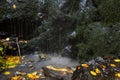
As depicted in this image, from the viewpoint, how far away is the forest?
5.38m

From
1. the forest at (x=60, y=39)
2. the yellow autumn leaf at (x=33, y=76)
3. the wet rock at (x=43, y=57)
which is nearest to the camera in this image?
the forest at (x=60, y=39)

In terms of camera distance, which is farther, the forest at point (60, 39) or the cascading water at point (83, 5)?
the cascading water at point (83, 5)

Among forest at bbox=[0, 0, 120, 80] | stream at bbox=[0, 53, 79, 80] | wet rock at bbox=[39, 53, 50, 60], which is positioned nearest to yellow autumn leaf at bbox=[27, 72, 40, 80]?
forest at bbox=[0, 0, 120, 80]

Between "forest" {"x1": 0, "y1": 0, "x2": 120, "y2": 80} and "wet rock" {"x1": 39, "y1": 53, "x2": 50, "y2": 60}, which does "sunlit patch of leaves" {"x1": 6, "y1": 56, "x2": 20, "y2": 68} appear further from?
"wet rock" {"x1": 39, "y1": 53, "x2": 50, "y2": 60}

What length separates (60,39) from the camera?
785 cm

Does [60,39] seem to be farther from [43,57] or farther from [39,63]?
[39,63]

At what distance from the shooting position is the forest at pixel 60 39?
5.38 meters

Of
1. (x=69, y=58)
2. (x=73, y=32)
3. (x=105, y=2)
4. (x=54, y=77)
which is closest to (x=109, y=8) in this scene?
(x=105, y=2)

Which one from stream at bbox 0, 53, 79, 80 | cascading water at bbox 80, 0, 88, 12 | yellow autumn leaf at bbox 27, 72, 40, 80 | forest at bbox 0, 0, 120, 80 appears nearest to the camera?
forest at bbox 0, 0, 120, 80

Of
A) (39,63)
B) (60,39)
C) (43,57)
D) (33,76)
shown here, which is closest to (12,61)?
(39,63)

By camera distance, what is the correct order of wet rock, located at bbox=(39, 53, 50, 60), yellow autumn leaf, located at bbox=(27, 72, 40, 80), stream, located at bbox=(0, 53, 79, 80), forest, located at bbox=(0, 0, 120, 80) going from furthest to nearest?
wet rock, located at bbox=(39, 53, 50, 60)
stream, located at bbox=(0, 53, 79, 80)
yellow autumn leaf, located at bbox=(27, 72, 40, 80)
forest, located at bbox=(0, 0, 120, 80)

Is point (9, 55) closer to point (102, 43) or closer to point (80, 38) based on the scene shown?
point (80, 38)

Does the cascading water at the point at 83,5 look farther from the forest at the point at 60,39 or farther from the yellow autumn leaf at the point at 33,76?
the yellow autumn leaf at the point at 33,76

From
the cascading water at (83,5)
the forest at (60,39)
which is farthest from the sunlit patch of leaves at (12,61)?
the cascading water at (83,5)
